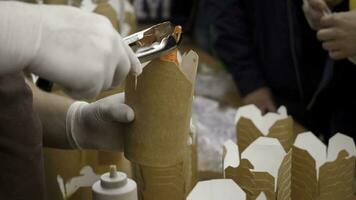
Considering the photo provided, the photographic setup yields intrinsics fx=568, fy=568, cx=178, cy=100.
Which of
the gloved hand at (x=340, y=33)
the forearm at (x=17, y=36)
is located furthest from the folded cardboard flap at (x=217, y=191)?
the gloved hand at (x=340, y=33)

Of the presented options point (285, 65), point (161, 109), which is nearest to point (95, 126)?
point (161, 109)

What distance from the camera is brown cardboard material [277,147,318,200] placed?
1.00m

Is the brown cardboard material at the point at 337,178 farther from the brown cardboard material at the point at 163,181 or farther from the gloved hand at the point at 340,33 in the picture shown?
the gloved hand at the point at 340,33

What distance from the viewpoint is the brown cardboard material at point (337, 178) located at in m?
1.02

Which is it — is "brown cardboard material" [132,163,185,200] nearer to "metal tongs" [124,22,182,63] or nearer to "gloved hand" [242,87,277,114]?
"metal tongs" [124,22,182,63]

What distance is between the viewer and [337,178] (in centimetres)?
104

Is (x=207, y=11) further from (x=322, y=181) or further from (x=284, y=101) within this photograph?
(x=322, y=181)

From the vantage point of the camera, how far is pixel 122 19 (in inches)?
72.2

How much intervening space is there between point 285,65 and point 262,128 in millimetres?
861

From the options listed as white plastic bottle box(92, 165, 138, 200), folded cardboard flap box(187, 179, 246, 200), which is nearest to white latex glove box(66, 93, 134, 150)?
white plastic bottle box(92, 165, 138, 200)

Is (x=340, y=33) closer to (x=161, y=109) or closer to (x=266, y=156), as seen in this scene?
(x=266, y=156)

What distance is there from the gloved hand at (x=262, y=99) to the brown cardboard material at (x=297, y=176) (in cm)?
98

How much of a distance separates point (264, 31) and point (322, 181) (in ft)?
3.65

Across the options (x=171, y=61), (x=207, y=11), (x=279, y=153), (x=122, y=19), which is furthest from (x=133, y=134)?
(x=207, y=11)
